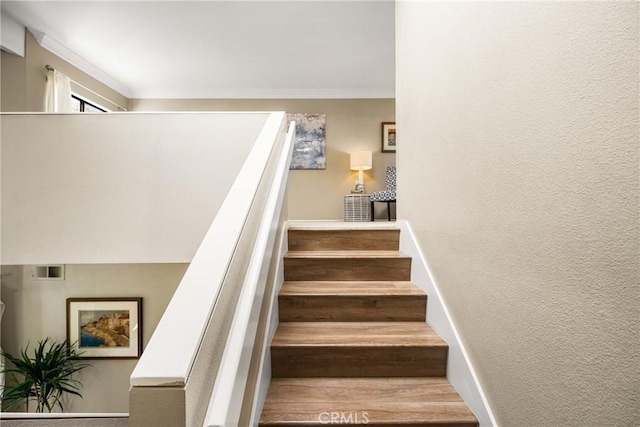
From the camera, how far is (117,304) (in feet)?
16.0

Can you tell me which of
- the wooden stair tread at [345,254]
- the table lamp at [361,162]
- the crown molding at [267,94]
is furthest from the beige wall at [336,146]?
the wooden stair tread at [345,254]

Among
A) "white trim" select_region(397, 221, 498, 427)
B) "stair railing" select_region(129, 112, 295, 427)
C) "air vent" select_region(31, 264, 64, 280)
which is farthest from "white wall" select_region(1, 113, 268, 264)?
"air vent" select_region(31, 264, 64, 280)

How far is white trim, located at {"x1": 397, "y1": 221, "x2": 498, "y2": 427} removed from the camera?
1.37m

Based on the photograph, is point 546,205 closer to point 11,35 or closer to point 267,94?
point 11,35

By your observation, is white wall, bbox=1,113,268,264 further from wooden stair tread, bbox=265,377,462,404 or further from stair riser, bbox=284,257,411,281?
wooden stair tread, bbox=265,377,462,404

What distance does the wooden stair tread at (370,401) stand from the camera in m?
1.38

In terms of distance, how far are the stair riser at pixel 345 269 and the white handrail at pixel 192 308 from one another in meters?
0.99

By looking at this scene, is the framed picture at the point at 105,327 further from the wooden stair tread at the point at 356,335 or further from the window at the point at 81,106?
the wooden stair tread at the point at 356,335

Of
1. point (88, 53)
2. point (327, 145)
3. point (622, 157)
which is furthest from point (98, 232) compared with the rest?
point (327, 145)

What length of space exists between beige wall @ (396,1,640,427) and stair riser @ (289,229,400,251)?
2.73 feet

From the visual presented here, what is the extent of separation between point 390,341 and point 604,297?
3.39 ft

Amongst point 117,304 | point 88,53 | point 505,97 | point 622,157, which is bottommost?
point 117,304

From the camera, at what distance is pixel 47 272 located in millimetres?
4734

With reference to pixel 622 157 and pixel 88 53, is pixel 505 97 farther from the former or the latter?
pixel 88 53
